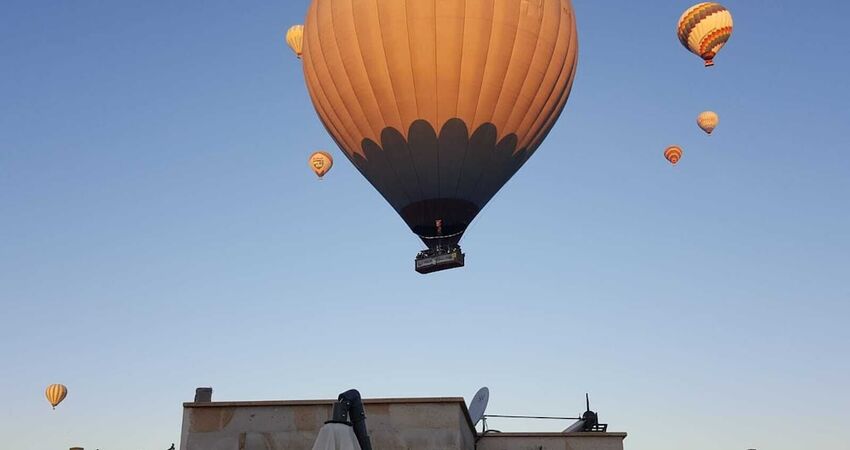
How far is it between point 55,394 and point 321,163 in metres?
25.3

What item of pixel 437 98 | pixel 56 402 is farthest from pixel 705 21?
pixel 56 402

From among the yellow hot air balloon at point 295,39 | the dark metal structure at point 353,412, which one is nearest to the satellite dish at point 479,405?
the dark metal structure at point 353,412

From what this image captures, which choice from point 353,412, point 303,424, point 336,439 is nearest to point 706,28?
point 303,424

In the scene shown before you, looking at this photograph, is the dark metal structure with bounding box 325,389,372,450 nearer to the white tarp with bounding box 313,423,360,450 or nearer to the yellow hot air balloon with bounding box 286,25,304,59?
the white tarp with bounding box 313,423,360,450

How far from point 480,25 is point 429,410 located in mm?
17430

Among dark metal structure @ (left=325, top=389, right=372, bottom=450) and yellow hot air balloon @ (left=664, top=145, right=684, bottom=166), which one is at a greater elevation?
yellow hot air balloon @ (left=664, top=145, right=684, bottom=166)

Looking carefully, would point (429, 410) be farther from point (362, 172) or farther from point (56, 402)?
point (56, 402)

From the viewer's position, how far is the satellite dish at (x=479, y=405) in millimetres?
26531

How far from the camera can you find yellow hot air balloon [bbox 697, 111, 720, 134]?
194ft

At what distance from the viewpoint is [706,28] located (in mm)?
51094

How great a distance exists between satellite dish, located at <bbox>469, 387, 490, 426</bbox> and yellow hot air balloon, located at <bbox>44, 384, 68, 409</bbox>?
4288cm

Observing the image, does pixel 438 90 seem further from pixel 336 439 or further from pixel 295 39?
pixel 336 439

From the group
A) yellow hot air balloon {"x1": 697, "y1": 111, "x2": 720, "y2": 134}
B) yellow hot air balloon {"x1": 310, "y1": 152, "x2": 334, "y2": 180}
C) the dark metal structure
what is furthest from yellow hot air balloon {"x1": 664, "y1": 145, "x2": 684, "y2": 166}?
the dark metal structure

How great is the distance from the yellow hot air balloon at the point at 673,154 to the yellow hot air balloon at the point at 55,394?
44.9 metres
